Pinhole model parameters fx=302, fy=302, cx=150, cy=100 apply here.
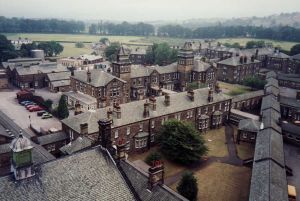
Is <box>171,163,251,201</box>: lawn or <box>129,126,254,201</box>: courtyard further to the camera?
<box>129,126,254,201</box>: courtyard

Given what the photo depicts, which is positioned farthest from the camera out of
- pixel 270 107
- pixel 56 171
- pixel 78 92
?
pixel 78 92

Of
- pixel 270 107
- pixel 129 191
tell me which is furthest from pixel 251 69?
pixel 129 191

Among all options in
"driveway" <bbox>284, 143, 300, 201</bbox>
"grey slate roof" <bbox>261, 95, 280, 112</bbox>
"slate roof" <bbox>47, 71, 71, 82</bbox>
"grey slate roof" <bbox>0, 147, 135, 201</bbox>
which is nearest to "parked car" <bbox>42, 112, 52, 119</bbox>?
"slate roof" <bbox>47, 71, 71, 82</bbox>

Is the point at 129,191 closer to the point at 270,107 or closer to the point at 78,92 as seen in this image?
the point at 270,107

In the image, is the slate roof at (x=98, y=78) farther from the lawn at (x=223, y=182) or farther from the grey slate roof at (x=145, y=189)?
the grey slate roof at (x=145, y=189)

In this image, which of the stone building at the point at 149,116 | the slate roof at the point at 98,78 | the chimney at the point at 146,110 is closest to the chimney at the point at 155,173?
the stone building at the point at 149,116

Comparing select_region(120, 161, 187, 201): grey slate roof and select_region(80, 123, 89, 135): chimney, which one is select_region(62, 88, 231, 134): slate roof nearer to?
select_region(80, 123, 89, 135): chimney
